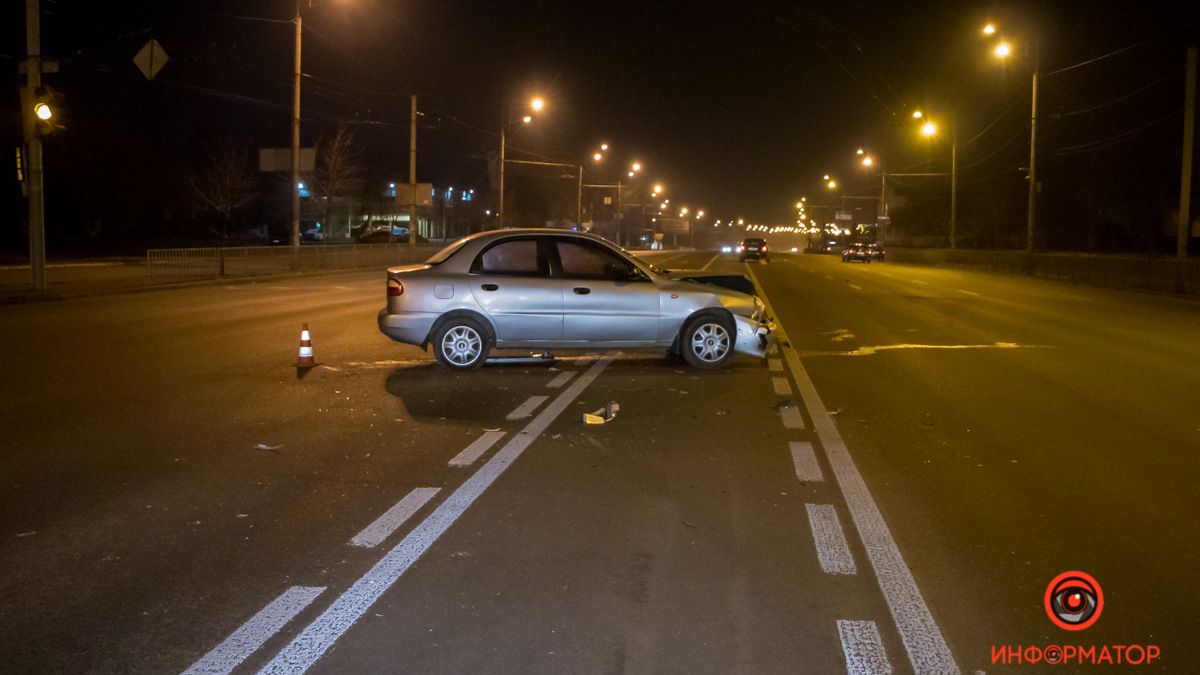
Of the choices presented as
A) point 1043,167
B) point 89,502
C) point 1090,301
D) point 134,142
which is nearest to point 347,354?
point 89,502

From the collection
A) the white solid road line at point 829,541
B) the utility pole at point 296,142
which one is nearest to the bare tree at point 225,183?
the utility pole at point 296,142

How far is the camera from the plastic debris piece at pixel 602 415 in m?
9.64

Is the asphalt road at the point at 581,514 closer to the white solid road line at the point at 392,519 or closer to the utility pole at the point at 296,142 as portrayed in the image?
the white solid road line at the point at 392,519

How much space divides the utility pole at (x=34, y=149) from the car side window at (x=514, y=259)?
15.0 metres

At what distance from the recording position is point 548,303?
12539 mm

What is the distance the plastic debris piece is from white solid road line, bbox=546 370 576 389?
1.61 meters

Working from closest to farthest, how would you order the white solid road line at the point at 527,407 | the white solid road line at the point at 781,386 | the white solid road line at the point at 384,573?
the white solid road line at the point at 384,573
the white solid road line at the point at 527,407
the white solid road line at the point at 781,386

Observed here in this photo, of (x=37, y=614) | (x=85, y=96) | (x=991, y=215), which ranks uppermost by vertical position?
(x=85, y=96)

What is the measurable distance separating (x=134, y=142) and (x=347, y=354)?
57606 mm

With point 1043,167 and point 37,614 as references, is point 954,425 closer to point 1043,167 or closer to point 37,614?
point 37,614

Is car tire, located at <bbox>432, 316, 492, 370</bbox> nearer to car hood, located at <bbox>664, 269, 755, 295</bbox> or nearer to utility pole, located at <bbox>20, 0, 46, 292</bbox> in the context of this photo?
car hood, located at <bbox>664, 269, 755, 295</bbox>

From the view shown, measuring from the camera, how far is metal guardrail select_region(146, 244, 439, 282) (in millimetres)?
32281

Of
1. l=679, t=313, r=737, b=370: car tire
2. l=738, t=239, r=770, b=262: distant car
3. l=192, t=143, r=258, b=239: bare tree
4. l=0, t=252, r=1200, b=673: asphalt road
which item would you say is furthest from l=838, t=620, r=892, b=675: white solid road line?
l=192, t=143, r=258, b=239: bare tree

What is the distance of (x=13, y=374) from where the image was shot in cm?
1221
